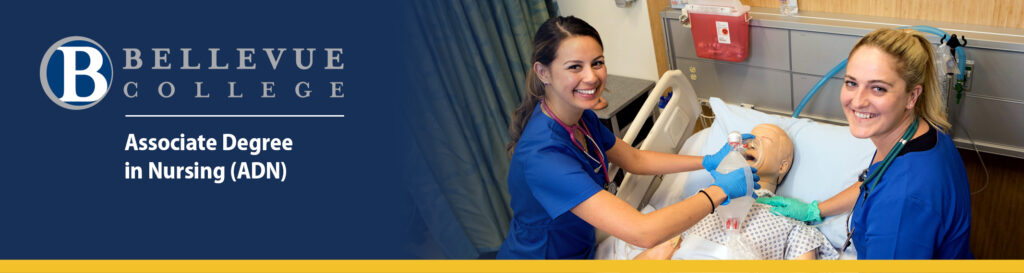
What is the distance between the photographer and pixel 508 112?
118 inches

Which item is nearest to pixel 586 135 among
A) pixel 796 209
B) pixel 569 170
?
pixel 569 170

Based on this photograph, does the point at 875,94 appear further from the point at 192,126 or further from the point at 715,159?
the point at 192,126

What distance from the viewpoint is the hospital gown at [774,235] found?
81.7 inches

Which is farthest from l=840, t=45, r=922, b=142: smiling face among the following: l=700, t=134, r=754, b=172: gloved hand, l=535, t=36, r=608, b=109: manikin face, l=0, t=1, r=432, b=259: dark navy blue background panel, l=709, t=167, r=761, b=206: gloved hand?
l=0, t=1, r=432, b=259: dark navy blue background panel

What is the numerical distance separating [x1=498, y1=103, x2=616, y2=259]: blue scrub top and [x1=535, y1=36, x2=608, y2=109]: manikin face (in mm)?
102

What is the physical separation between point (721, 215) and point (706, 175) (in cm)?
26

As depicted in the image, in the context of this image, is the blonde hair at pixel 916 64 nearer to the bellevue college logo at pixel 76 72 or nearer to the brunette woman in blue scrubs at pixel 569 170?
the brunette woman in blue scrubs at pixel 569 170

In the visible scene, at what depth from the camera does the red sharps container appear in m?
2.71

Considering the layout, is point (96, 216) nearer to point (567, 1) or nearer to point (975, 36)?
point (567, 1)

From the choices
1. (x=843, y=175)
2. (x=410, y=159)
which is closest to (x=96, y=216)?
(x=410, y=159)

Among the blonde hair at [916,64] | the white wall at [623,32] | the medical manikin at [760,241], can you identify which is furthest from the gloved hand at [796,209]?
the white wall at [623,32]

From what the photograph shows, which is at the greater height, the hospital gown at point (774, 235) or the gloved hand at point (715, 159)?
the gloved hand at point (715, 159)

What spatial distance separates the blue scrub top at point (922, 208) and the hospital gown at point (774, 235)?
0.34 metres

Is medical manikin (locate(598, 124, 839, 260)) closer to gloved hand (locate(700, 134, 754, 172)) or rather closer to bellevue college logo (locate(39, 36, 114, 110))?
gloved hand (locate(700, 134, 754, 172))
